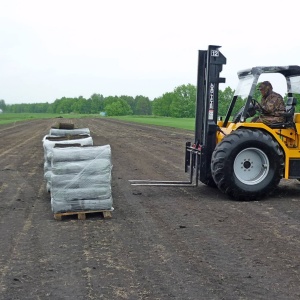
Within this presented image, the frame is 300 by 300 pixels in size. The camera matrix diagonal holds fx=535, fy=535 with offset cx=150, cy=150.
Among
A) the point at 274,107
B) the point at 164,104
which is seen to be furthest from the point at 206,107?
the point at 164,104

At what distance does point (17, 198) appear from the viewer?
10.4 metres

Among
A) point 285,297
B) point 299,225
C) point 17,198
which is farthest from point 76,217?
point 285,297

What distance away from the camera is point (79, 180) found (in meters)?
8.47

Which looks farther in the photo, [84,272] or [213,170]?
[213,170]

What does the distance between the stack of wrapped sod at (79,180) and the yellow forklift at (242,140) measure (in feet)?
7.87

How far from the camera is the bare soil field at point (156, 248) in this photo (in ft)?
17.3

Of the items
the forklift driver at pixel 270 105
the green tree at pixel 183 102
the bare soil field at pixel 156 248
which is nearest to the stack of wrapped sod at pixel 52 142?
the bare soil field at pixel 156 248

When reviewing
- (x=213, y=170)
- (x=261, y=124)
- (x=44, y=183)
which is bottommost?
(x=44, y=183)

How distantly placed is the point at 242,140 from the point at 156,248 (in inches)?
153

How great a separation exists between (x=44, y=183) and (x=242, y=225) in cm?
595

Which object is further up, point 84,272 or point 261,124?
point 261,124

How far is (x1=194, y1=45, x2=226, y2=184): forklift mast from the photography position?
10500mm

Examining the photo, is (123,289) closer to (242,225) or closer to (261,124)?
(242,225)

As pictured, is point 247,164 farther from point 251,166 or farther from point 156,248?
point 156,248
